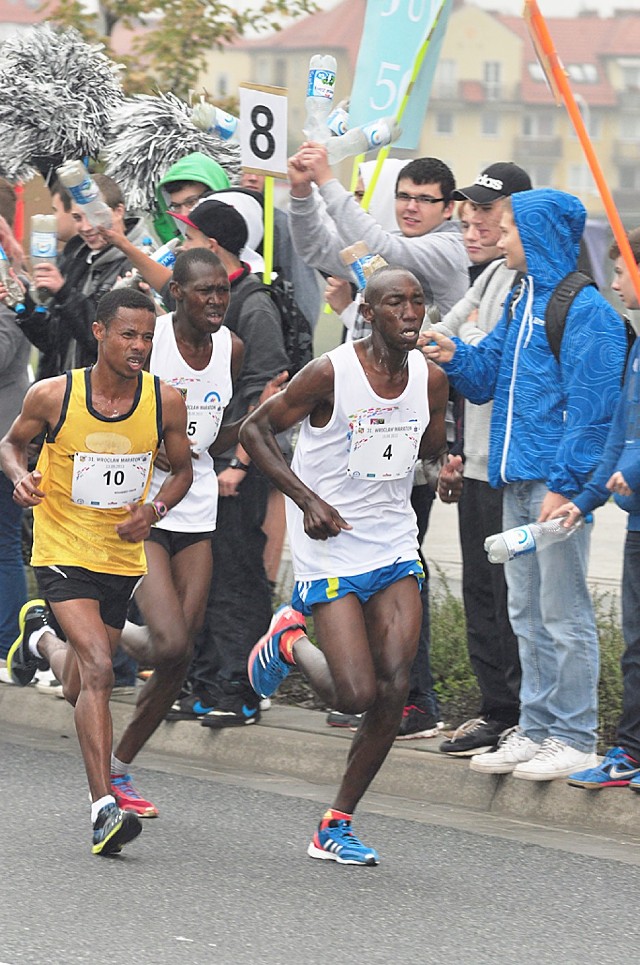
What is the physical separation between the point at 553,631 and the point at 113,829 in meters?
1.89

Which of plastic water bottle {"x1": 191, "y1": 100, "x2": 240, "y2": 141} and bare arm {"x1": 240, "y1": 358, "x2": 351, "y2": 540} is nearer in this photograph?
bare arm {"x1": 240, "y1": 358, "x2": 351, "y2": 540}

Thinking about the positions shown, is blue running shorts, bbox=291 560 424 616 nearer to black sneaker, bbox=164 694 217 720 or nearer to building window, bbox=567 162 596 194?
black sneaker, bbox=164 694 217 720

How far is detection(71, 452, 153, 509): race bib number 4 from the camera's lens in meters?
6.62

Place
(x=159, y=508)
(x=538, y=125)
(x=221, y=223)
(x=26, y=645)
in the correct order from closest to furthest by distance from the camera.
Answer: (x=159, y=508)
(x=26, y=645)
(x=221, y=223)
(x=538, y=125)

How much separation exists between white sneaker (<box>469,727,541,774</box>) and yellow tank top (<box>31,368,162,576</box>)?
1.60 metres

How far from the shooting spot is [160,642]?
6.96m

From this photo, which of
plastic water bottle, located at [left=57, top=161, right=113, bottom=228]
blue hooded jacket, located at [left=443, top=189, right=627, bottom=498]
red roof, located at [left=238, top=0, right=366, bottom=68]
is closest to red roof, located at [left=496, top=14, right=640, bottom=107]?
red roof, located at [left=238, top=0, right=366, bottom=68]

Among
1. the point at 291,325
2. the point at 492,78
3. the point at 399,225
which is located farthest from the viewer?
the point at 492,78

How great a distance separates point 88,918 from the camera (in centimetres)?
553

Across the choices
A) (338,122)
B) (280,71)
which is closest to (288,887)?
(338,122)

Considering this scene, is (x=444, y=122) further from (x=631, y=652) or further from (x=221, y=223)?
(x=631, y=652)

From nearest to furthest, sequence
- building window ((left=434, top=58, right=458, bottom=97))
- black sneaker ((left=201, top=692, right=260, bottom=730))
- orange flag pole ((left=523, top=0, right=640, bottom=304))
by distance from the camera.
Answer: orange flag pole ((left=523, top=0, right=640, bottom=304))
black sneaker ((left=201, top=692, right=260, bottom=730))
building window ((left=434, top=58, right=458, bottom=97))

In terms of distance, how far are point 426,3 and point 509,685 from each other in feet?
10.5

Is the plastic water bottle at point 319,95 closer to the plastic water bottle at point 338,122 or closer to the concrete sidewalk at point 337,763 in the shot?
the plastic water bottle at point 338,122
